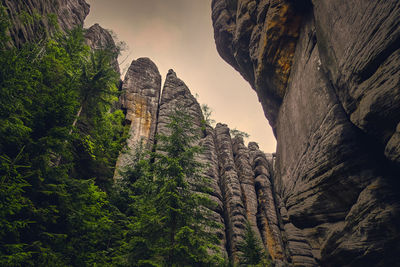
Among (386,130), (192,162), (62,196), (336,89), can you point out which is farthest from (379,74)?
(62,196)

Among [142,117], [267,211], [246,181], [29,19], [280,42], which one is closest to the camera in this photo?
[29,19]

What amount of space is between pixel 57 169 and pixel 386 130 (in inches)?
434

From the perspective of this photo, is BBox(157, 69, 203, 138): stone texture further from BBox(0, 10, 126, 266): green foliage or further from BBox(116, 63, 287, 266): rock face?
BBox(0, 10, 126, 266): green foliage

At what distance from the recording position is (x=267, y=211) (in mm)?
26797

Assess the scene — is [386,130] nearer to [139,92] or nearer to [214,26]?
[214,26]

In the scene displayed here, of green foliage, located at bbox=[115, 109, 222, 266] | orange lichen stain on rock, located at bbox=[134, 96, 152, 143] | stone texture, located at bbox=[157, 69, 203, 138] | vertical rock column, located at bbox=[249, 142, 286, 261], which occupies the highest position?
stone texture, located at bbox=[157, 69, 203, 138]

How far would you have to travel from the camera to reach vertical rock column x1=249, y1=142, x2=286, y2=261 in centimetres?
2412

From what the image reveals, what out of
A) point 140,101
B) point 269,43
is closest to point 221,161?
point 140,101

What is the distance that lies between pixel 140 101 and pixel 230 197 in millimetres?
17165

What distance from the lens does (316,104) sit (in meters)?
8.84

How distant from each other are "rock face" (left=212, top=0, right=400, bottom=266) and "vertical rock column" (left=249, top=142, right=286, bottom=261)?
611 inches

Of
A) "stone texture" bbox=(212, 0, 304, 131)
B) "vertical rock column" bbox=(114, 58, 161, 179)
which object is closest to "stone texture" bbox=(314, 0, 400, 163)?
"stone texture" bbox=(212, 0, 304, 131)

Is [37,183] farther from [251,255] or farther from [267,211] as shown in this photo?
[267,211]

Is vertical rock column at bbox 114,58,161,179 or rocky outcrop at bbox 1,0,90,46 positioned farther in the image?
vertical rock column at bbox 114,58,161,179
